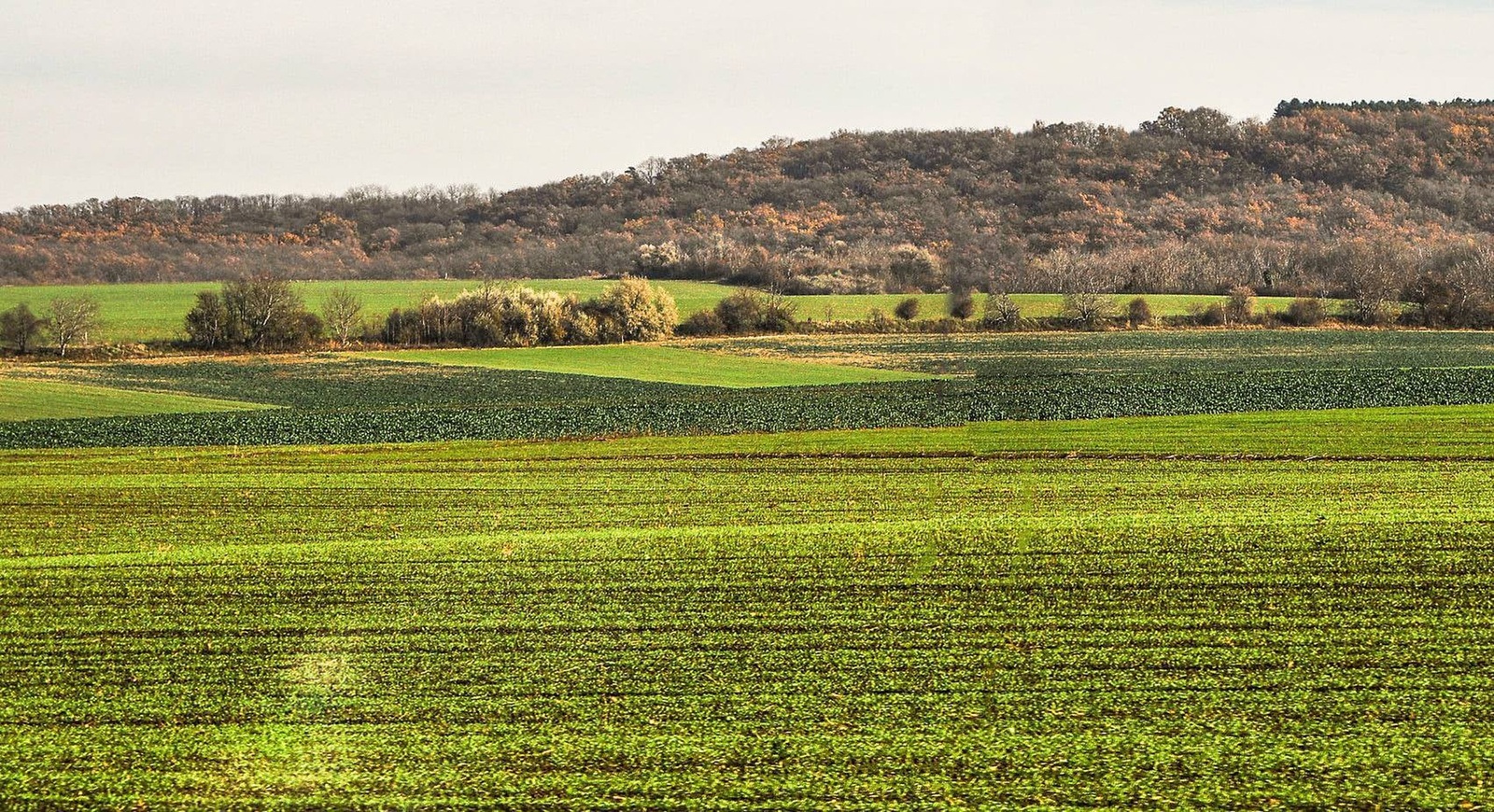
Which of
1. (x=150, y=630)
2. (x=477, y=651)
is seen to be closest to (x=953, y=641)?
(x=477, y=651)

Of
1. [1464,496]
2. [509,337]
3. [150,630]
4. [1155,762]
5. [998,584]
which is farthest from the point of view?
[509,337]

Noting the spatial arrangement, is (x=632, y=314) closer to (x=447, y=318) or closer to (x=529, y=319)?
(x=529, y=319)

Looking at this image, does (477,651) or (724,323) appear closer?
(477,651)

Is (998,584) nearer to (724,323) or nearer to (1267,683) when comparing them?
(1267,683)

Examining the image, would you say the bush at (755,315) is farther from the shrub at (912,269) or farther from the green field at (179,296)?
the shrub at (912,269)

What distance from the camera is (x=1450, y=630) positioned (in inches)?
541

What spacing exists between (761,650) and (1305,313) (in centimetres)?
7363

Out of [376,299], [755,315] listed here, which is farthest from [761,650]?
[376,299]

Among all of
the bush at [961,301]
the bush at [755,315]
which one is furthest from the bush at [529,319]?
the bush at [961,301]

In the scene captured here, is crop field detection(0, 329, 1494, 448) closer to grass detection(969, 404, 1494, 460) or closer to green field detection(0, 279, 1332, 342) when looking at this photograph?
green field detection(0, 279, 1332, 342)

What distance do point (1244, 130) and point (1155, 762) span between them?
234 feet

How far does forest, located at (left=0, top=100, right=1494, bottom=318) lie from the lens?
173ft

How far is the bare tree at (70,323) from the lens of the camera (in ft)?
221

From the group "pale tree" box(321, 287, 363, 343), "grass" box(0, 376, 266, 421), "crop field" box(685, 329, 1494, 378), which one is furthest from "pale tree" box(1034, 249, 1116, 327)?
"pale tree" box(321, 287, 363, 343)
